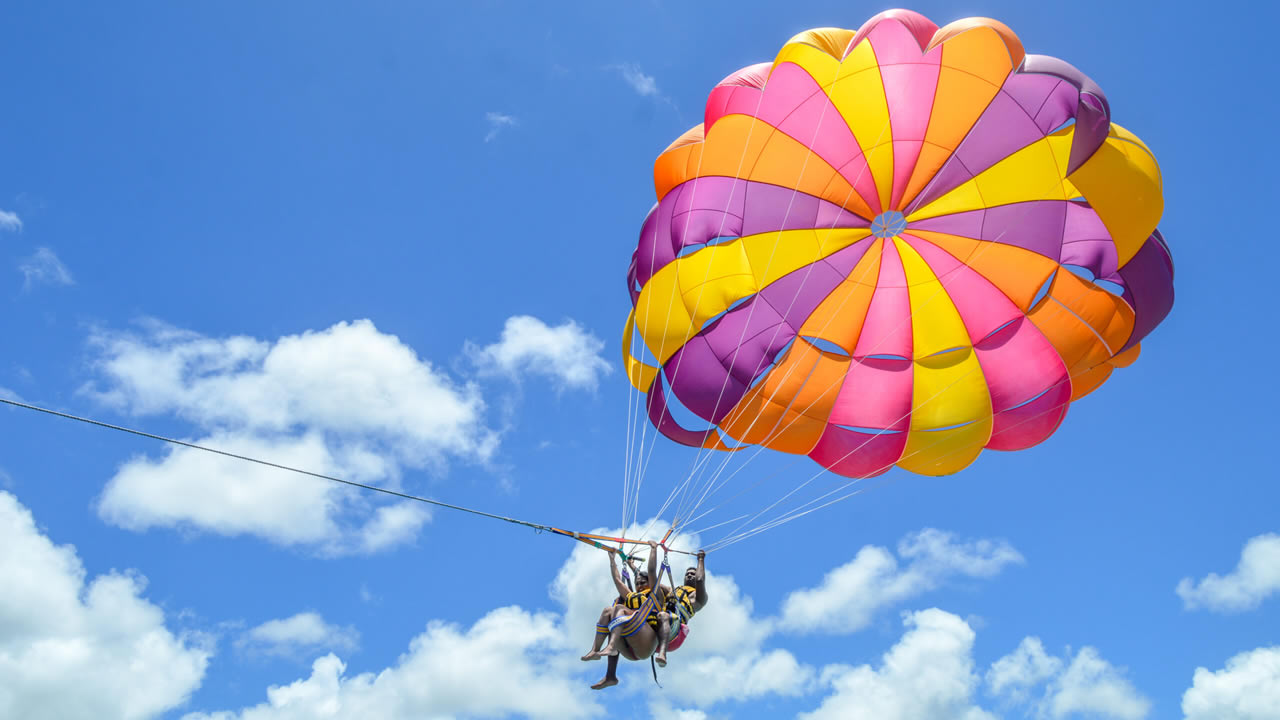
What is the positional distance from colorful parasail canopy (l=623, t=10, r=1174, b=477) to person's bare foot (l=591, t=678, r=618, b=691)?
2.59 meters

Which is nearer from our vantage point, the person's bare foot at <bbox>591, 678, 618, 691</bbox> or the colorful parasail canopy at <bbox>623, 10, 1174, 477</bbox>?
the person's bare foot at <bbox>591, 678, 618, 691</bbox>

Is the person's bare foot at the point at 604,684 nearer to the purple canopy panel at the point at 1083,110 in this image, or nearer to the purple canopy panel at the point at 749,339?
the purple canopy panel at the point at 749,339

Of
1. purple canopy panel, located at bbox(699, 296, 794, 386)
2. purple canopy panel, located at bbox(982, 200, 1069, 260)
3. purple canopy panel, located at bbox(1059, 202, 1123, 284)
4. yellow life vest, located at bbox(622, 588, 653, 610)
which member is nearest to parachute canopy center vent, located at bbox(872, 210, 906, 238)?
purple canopy panel, located at bbox(982, 200, 1069, 260)

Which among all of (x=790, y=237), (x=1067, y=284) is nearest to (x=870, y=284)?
(x=790, y=237)

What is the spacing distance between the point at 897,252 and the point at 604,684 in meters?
4.53

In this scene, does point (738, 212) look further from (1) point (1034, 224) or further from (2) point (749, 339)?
(1) point (1034, 224)

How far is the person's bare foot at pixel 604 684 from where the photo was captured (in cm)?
686

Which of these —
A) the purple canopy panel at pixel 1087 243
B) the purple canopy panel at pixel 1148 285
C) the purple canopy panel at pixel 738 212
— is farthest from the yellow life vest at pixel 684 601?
the purple canopy panel at pixel 1148 285

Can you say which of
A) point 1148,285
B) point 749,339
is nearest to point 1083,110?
point 1148,285

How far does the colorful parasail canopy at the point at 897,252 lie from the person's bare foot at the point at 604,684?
2.59 m

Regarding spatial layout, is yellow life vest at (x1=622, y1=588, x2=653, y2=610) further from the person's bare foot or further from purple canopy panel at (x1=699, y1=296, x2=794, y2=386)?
purple canopy panel at (x1=699, y1=296, x2=794, y2=386)

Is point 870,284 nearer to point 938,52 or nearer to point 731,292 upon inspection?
point 731,292

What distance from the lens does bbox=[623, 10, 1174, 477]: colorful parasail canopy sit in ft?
26.4

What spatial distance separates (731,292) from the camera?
879 cm
